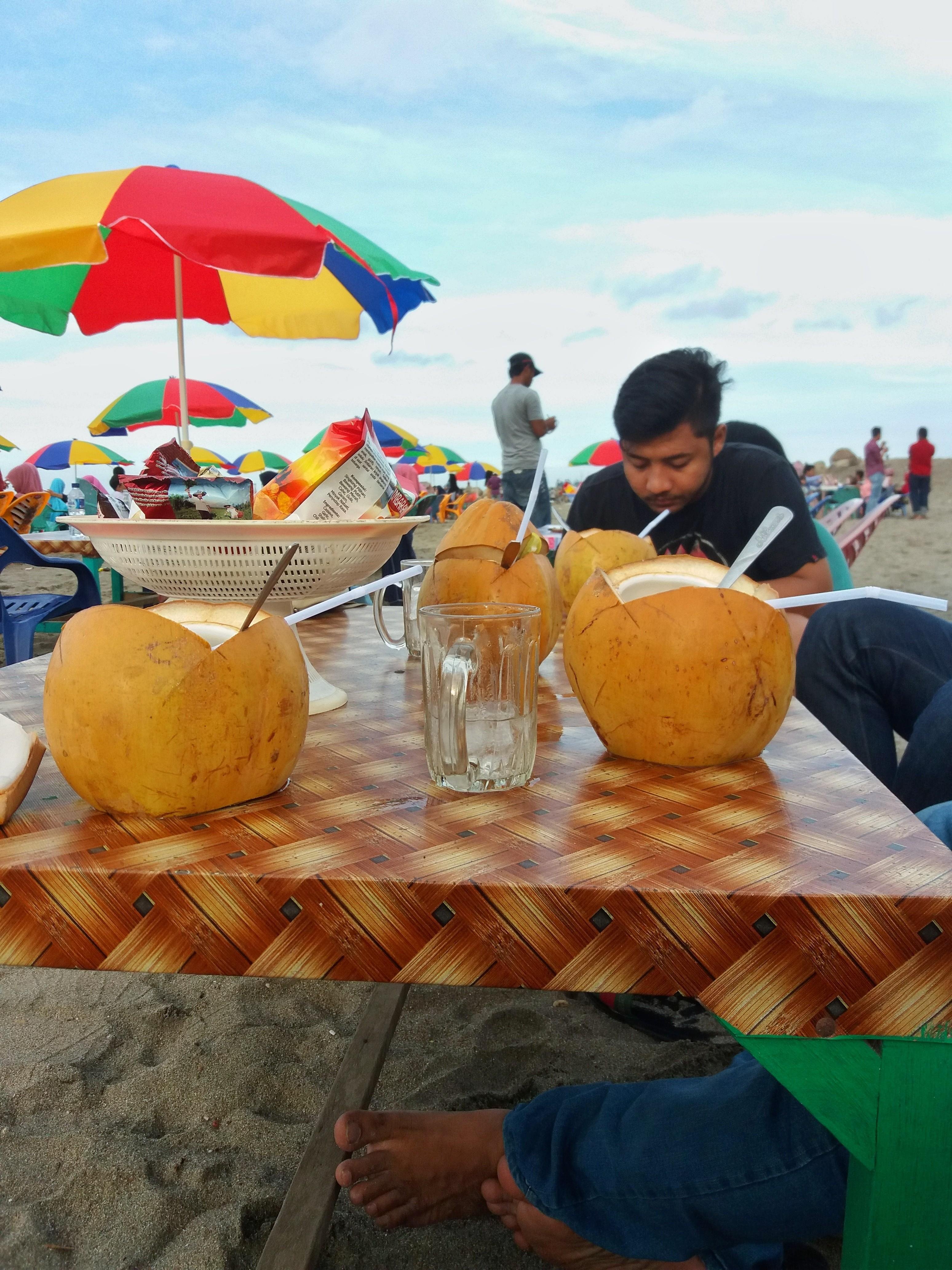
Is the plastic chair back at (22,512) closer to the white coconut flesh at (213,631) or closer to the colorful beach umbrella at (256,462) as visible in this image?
the white coconut flesh at (213,631)

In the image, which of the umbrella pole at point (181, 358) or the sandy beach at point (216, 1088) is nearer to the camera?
the sandy beach at point (216, 1088)

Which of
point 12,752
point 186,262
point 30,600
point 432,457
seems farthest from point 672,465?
point 432,457

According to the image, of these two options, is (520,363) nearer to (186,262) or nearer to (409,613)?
(186,262)

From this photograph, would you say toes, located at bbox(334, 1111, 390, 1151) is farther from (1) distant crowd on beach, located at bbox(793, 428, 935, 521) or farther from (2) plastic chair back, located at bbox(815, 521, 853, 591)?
(1) distant crowd on beach, located at bbox(793, 428, 935, 521)

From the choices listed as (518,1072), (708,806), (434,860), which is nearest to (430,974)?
(434,860)

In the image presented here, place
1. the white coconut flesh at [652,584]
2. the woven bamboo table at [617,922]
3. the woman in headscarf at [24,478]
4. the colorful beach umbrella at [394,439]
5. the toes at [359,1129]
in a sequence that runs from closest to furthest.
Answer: the woven bamboo table at [617,922], the white coconut flesh at [652,584], the toes at [359,1129], the woman in headscarf at [24,478], the colorful beach umbrella at [394,439]

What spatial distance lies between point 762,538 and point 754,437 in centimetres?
205

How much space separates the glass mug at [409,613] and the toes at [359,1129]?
2.06ft

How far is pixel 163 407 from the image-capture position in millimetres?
8203

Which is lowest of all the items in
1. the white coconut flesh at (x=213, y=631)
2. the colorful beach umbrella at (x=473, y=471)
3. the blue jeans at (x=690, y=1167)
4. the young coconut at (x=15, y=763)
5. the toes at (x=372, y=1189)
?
the toes at (x=372, y=1189)

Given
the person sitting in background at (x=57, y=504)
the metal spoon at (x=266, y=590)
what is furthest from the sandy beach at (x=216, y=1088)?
the person sitting in background at (x=57, y=504)

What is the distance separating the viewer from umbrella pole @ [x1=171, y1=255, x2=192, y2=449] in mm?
2424

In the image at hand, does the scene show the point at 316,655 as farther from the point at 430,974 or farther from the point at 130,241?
the point at 130,241

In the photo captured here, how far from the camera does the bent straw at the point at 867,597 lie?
2.12 ft
